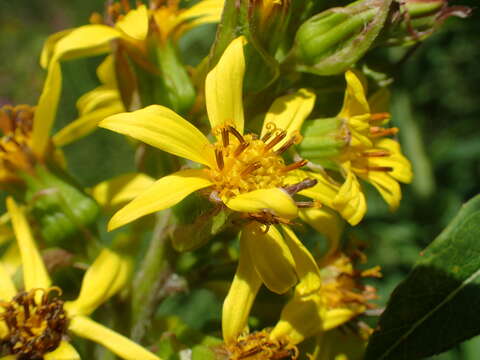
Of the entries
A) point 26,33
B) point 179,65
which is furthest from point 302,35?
point 26,33

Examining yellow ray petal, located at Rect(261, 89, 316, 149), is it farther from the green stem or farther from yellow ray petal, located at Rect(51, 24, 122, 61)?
yellow ray petal, located at Rect(51, 24, 122, 61)

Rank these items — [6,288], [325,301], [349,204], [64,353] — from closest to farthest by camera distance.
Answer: [349,204], [64,353], [6,288], [325,301]

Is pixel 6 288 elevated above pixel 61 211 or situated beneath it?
situated beneath

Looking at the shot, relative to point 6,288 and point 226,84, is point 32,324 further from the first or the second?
point 226,84

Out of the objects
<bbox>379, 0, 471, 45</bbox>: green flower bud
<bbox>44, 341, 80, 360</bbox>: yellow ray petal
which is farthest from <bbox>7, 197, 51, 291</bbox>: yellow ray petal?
<bbox>379, 0, 471, 45</bbox>: green flower bud

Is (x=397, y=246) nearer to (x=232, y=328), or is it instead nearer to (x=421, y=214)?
(x=421, y=214)

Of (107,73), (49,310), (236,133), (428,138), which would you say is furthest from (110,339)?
(428,138)

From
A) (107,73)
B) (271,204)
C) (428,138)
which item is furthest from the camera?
(428,138)
